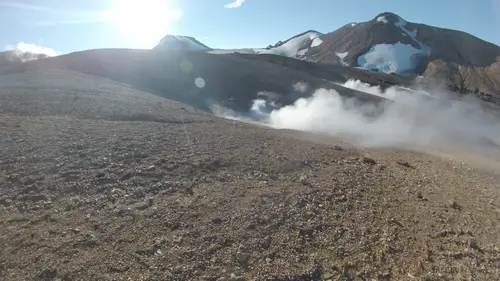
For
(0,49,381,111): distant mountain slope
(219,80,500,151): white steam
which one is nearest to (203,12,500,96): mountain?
(0,49,381,111): distant mountain slope

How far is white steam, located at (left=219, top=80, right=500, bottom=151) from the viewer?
2800 cm

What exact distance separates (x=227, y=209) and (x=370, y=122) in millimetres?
25183

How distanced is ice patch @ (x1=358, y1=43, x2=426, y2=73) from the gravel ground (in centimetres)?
14671

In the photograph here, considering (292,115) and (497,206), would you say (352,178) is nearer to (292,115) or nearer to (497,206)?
(497,206)

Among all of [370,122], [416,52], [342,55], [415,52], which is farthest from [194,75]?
[416,52]

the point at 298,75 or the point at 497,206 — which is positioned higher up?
the point at 298,75

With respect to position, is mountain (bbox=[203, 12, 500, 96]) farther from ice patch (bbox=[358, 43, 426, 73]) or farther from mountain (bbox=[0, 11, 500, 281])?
mountain (bbox=[0, 11, 500, 281])

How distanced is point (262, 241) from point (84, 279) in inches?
195

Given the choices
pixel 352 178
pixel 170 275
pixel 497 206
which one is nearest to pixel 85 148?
pixel 170 275

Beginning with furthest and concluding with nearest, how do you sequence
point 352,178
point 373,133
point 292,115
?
point 292,115, point 373,133, point 352,178

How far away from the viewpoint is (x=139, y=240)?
1066 centimetres

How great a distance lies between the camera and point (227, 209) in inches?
500

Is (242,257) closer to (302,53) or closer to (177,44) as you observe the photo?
→ (177,44)

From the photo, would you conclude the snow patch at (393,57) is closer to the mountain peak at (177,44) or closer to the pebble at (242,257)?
the mountain peak at (177,44)
